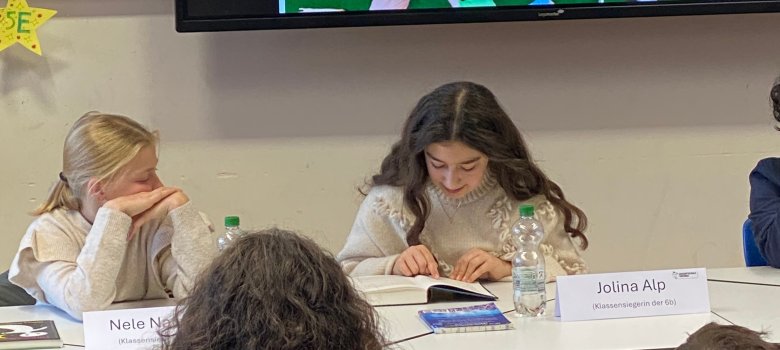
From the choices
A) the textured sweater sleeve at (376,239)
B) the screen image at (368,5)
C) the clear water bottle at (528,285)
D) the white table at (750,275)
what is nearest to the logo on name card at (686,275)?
the clear water bottle at (528,285)

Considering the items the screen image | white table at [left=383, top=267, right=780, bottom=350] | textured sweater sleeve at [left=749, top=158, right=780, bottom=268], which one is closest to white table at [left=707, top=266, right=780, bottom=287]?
textured sweater sleeve at [left=749, top=158, right=780, bottom=268]

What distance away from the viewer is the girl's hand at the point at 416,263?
235 cm

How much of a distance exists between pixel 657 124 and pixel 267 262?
2426 millimetres

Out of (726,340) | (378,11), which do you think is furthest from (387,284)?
(726,340)

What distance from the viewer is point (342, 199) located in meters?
3.24

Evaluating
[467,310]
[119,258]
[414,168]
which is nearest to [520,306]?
Answer: [467,310]

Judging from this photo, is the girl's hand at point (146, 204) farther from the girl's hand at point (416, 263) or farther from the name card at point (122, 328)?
the girl's hand at point (416, 263)

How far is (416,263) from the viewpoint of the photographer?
2.36 meters

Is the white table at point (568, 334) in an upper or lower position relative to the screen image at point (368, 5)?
lower

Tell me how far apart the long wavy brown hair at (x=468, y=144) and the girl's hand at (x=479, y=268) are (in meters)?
0.18

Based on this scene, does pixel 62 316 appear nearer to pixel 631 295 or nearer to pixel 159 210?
pixel 159 210

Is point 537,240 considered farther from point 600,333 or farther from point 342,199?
point 342,199

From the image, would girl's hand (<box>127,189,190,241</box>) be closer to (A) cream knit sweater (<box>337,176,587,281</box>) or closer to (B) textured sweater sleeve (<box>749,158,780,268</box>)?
(A) cream knit sweater (<box>337,176,587,281</box>)

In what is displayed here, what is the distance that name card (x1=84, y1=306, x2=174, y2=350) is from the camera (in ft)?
5.85
